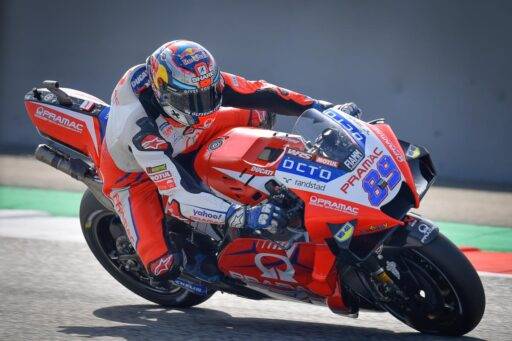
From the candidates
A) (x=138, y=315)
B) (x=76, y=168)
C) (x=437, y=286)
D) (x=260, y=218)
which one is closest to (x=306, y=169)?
(x=260, y=218)

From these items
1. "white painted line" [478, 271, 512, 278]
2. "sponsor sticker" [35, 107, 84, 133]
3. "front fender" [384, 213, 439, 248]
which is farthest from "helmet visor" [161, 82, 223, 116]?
"white painted line" [478, 271, 512, 278]

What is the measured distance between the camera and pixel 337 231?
5102 millimetres

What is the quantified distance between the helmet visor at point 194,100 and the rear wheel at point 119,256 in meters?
1.08

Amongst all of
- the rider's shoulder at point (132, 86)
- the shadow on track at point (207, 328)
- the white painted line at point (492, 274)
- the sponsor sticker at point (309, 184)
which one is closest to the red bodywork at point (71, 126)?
the rider's shoulder at point (132, 86)

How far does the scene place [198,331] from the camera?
18.7 ft

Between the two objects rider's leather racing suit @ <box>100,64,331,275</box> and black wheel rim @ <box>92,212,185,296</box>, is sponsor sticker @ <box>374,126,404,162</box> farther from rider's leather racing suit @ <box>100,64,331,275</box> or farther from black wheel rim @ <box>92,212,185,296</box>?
black wheel rim @ <box>92,212,185,296</box>

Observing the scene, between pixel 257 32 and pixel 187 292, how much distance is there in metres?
6.82

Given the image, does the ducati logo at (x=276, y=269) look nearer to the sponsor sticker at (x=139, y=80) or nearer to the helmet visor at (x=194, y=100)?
the helmet visor at (x=194, y=100)

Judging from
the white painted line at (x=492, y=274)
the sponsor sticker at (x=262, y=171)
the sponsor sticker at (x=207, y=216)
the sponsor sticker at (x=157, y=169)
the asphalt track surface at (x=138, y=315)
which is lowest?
the white painted line at (x=492, y=274)

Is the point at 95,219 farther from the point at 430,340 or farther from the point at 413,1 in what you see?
the point at 413,1

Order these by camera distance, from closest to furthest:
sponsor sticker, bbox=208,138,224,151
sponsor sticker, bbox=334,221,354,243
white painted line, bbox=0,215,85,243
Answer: sponsor sticker, bbox=334,221,354,243 < sponsor sticker, bbox=208,138,224,151 < white painted line, bbox=0,215,85,243

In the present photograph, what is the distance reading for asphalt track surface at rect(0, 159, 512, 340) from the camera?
18.5 feet

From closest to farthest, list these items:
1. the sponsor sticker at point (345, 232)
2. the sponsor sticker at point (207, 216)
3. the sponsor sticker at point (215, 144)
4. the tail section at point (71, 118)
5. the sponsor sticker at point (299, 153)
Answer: the sponsor sticker at point (345, 232), the sponsor sticker at point (299, 153), the sponsor sticker at point (207, 216), the sponsor sticker at point (215, 144), the tail section at point (71, 118)

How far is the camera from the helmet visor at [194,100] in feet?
18.6
